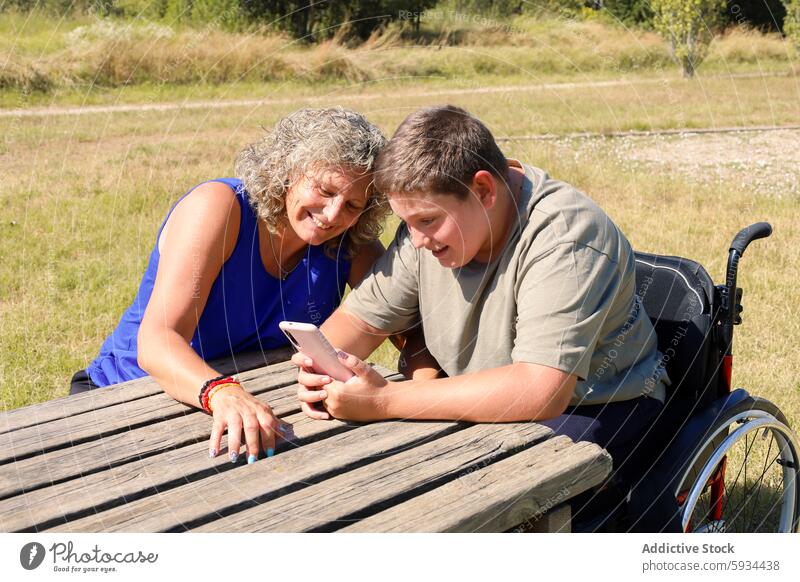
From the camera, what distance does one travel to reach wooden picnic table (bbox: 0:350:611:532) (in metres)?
1.75

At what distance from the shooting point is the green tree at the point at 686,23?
41.0ft

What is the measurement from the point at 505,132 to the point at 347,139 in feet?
23.8

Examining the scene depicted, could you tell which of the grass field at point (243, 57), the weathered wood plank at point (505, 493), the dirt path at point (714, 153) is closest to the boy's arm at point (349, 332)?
the weathered wood plank at point (505, 493)

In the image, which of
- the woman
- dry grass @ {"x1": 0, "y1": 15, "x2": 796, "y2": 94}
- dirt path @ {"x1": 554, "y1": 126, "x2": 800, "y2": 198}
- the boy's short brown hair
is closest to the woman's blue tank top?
the woman

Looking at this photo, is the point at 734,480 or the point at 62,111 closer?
the point at 734,480

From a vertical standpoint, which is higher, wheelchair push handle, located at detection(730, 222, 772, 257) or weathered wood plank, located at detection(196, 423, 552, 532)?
wheelchair push handle, located at detection(730, 222, 772, 257)

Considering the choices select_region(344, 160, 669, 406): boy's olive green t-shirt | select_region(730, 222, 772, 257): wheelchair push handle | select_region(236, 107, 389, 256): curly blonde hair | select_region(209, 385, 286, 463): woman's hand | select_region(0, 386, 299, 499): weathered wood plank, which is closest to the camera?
select_region(0, 386, 299, 499): weathered wood plank

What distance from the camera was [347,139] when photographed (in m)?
2.41

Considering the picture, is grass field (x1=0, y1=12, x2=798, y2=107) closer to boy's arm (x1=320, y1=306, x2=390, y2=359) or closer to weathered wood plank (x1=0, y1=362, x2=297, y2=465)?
boy's arm (x1=320, y1=306, x2=390, y2=359)

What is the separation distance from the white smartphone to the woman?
0.18 metres

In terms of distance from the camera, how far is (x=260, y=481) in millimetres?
1891

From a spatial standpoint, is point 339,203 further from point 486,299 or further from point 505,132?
point 505,132

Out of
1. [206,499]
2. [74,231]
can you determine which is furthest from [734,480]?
[74,231]

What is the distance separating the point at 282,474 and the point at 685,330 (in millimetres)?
1265
